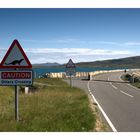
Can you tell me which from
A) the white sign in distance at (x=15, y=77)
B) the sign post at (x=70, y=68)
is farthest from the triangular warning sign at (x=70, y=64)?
the white sign in distance at (x=15, y=77)

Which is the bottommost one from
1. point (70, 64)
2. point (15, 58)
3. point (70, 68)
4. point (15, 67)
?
point (70, 68)

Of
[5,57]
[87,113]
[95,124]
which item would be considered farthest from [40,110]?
[5,57]

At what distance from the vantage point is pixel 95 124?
12375mm

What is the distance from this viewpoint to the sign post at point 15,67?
11.1 metres

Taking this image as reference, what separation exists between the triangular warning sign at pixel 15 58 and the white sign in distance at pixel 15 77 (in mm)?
181

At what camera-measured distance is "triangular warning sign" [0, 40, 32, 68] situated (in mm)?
11117

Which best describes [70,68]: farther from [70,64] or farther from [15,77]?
[15,77]

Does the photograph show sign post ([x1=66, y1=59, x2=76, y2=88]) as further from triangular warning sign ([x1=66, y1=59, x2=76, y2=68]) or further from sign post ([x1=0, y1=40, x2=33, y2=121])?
sign post ([x1=0, y1=40, x2=33, y2=121])

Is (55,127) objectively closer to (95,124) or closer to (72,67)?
(95,124)

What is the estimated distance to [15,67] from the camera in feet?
36.5

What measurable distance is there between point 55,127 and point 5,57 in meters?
2.44

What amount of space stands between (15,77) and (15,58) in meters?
0.54

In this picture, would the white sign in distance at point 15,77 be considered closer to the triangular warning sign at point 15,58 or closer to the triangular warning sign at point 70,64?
the triangular warning sign at point 15,58

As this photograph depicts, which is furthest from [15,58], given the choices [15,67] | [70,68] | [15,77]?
[70,68]
